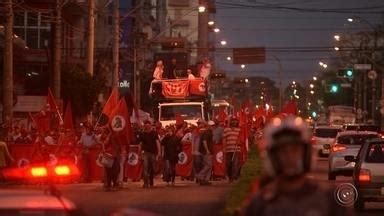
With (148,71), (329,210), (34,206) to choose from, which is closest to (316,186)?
(329,210)

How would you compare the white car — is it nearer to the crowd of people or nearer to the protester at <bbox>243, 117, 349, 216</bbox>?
the crowd of people

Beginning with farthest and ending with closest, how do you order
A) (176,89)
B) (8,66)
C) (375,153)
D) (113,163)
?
(176,89) → (8,66) → (113,163) → (375,153)

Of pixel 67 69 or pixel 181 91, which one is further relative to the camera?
pixel 67 69

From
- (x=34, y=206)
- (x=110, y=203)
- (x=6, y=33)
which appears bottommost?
(x=110, y=203)

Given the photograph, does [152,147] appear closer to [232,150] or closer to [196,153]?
[196,153]

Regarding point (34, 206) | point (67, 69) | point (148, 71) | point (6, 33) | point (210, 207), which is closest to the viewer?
point (34, 206)

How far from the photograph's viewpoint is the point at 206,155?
28.9m

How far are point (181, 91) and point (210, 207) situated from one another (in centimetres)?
2524

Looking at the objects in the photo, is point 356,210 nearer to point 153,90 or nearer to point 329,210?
point 329,210

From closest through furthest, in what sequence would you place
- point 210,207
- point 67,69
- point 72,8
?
point 210,207
point 67,69
point 72,8

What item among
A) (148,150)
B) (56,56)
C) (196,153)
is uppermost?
(56,56)

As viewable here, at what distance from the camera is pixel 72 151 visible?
29.8 meters

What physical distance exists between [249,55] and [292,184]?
71.0m

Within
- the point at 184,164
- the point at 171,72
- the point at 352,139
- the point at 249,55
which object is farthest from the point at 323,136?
the point at 249,55
